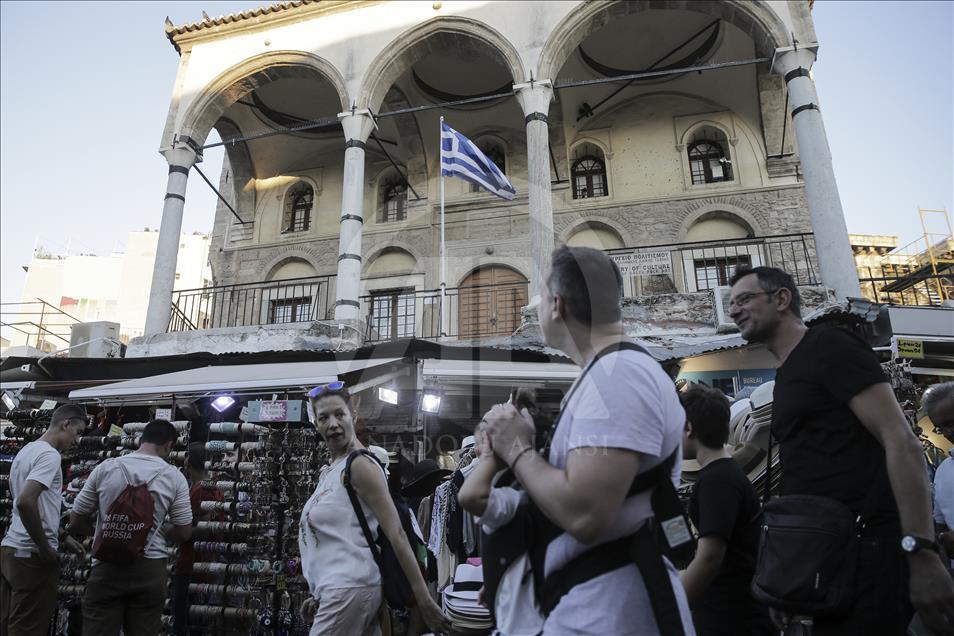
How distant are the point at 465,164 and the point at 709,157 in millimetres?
Answer: 7159

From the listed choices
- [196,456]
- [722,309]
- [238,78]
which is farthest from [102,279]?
[722,309]

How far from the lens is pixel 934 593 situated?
1684 mm

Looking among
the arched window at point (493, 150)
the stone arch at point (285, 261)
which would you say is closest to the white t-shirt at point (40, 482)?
the stone arch at point (285, 261)

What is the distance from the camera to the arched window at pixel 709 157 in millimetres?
13906

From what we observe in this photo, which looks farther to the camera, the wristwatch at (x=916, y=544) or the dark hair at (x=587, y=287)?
the wristwatch at (x=916, y=544)

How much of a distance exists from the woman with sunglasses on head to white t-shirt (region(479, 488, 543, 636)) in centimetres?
120

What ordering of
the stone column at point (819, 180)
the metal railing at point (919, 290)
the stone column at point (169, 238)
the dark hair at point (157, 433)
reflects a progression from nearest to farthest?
1. the dark hair at point (157, 433)
2. the stone column at point (819, 180)
3. the stone column at point (169, 238)
4. the metal railing at point (919, 290)

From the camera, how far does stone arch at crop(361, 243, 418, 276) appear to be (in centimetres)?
1466

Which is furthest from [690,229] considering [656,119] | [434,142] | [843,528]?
[843,528]

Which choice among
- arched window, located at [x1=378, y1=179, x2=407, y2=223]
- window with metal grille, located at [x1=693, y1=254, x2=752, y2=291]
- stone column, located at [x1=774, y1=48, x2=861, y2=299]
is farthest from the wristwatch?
arched window, located at [x1=378, y1=179, x2=407, y2=223]

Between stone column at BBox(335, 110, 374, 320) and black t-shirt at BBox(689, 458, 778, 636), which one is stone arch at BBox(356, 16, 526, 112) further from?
black t-shirt at BBox(689, 458, 778, 636)

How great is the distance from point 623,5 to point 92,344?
12681mm

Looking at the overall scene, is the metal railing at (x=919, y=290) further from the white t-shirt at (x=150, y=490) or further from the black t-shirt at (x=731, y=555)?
the white t-shirt at (x=150, y=490)

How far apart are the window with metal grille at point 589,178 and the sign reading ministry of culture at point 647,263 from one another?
174 inches
